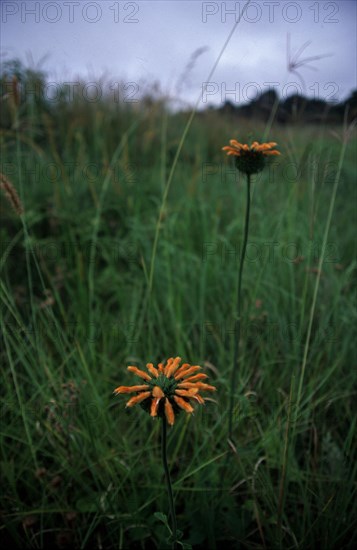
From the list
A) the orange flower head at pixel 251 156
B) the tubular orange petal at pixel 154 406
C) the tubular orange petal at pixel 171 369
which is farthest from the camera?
the orange flower head at pixel 251 156

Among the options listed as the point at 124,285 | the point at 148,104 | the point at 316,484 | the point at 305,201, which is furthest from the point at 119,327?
the point at 148,104

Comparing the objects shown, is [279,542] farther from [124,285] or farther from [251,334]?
[124,285]

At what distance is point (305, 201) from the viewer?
8.93ft

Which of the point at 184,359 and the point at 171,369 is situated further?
the point at 184,359

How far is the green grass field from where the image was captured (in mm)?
1038

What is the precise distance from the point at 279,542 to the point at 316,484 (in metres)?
0.30

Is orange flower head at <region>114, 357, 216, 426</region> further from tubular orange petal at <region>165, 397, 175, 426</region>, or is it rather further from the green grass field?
the green grass field

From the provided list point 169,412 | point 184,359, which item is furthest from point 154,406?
point 184,359

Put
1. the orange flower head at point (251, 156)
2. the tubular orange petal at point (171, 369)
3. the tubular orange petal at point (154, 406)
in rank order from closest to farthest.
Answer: the tubular orange petal at point (154, 406)
the tubular orange petal at point (171, 369)
the orange flower head at point (251, 156)

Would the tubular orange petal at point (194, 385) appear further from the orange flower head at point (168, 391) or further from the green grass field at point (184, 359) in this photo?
the green grass field at point (184, 359)

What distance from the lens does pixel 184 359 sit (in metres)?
1.45

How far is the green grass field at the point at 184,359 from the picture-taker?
1038 millimetres

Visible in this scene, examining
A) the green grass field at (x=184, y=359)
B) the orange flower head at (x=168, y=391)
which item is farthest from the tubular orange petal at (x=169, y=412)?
the green grass field at (x=184, y=359)

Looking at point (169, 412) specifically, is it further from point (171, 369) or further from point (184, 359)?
point (184, 359)
